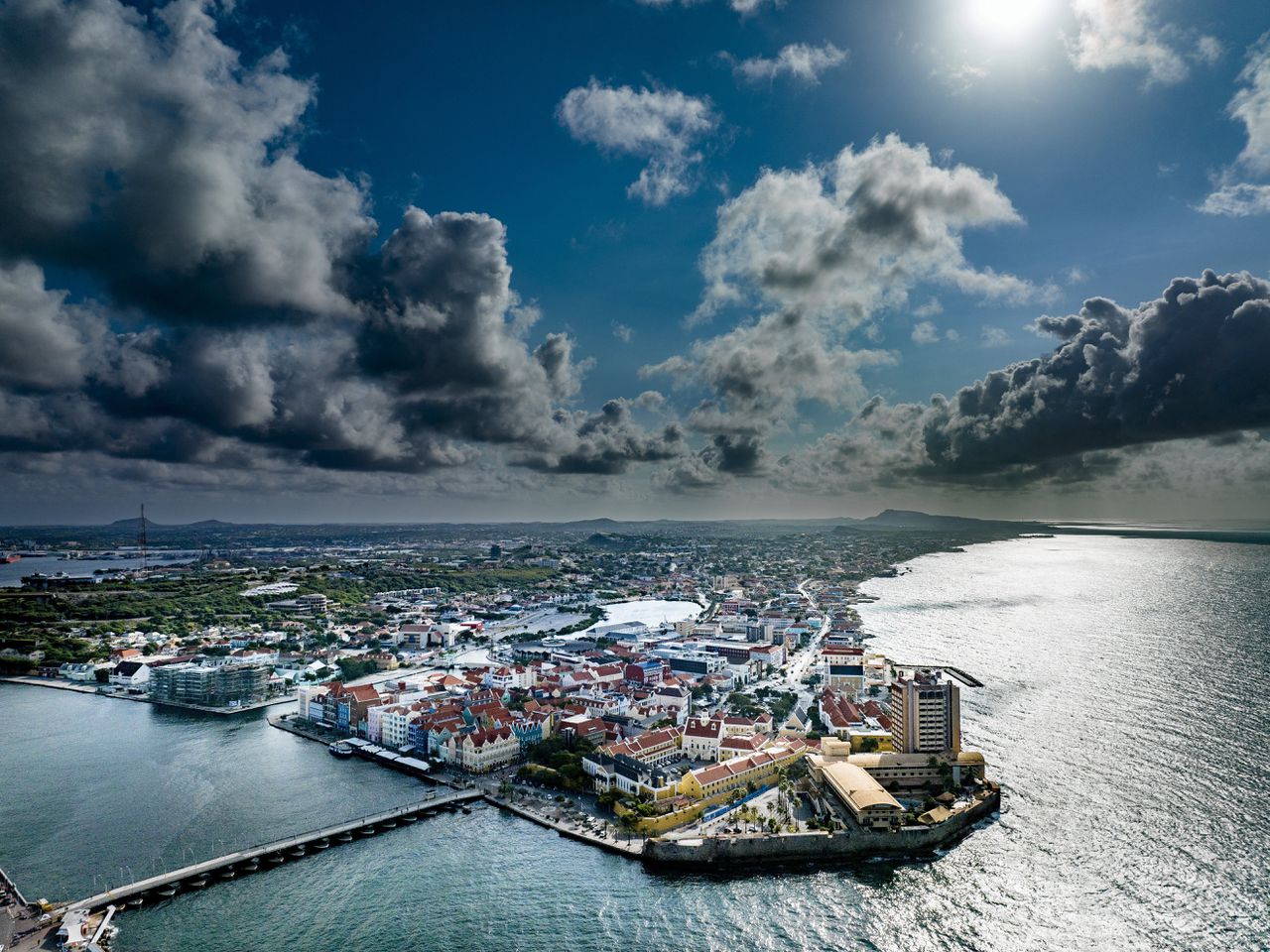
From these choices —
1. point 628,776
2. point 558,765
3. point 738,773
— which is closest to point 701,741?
point 738,773

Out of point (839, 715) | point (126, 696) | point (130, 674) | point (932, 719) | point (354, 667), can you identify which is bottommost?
point (126, 696)

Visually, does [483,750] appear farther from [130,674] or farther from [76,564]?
[76,564]

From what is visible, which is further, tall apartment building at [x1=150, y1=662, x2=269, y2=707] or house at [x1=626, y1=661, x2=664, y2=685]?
house at [x1=626, y1=661, x2=664, y2=685]

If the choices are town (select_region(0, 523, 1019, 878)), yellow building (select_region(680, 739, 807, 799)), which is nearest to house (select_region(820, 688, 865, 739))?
town (select_region(0, 523, 1019, 878))

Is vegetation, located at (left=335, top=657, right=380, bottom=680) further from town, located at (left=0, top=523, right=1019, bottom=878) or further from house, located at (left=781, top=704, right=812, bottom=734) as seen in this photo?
house, located at (left=781, top=704, right=812, bottom=734)

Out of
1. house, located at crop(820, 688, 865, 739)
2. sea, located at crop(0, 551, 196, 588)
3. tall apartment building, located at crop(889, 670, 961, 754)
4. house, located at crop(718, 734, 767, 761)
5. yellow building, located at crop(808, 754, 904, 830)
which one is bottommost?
sea, located at crop(0, 551, 196, 588)

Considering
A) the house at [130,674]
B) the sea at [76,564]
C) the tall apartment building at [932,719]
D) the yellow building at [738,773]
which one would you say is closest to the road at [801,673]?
the yellow building at [738,773]
